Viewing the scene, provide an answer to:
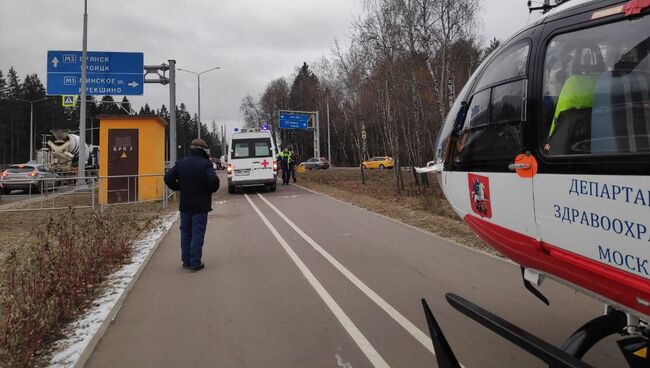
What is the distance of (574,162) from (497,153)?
2.24 feet

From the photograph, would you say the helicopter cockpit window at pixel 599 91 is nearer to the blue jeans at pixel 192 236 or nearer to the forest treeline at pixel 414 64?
the blue jeans at pixel 192 236

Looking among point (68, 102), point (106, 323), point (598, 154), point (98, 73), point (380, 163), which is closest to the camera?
point (598, 154)

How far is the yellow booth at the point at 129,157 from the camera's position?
1708cm

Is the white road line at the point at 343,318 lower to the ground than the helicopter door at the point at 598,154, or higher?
lower

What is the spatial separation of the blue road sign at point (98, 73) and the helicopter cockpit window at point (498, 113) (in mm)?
22139

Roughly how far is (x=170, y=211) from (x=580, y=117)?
45.3 ft

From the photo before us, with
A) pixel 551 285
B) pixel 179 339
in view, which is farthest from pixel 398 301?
pixel 179 339

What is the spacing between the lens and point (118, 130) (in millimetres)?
17531

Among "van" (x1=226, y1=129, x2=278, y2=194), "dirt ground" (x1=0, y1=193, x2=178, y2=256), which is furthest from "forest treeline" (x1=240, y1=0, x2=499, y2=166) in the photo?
"dirt ground" (x1=0, y1=193, x2=178, y2=256)

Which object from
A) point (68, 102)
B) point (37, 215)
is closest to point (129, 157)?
point (37, 215)

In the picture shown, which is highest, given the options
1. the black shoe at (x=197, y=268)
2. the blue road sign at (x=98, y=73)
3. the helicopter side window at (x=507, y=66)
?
the blue road sign at (x=98, y=73)

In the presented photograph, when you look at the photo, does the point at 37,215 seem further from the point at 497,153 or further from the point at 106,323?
the point at 497,153

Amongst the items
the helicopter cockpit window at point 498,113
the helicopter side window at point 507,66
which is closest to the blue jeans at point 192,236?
the helicopter cockpit window at point 498,113

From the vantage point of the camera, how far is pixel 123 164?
17.4m
